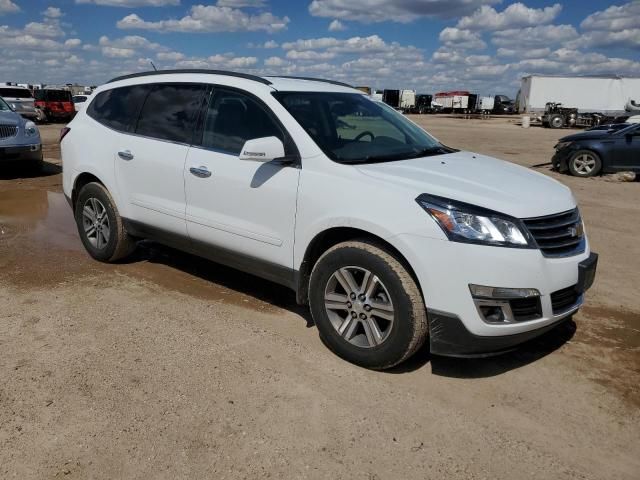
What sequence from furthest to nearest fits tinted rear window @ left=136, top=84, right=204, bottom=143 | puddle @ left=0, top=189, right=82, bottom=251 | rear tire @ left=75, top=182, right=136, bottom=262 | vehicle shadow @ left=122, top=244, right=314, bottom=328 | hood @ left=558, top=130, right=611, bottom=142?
hood @ left=558, top=130, right=611, bottom=142 → puddle @ left=0, top=189, right=82, bottom=251 → rear tire @ left=75, top=182, right=136, bottom=262 → vehicle shadow @ left=122, top=244, right=314, bottom=328 → tinted rear window @ left=136, top=84, right=204, bottom=143

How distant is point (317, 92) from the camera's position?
14.3 feet

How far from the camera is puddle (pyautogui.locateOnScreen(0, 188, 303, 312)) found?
490 cm

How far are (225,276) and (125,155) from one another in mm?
1437

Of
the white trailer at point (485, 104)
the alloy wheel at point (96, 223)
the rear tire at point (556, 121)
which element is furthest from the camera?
the white trailer at point (485, 104)

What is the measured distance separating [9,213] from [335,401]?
673cm

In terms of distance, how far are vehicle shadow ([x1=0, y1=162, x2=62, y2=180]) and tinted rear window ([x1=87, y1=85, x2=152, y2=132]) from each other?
6.80 meters

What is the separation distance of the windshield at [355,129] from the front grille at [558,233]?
1110 mm

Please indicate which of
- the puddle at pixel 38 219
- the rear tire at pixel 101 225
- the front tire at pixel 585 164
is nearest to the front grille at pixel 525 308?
the rear tire at pixel 101 225

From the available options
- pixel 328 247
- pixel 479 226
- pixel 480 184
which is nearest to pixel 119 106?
pixel 328 247

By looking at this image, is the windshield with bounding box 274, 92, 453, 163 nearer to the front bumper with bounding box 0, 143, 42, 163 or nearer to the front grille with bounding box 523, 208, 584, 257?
the front grille with bounding box 523, 208, 584, 257

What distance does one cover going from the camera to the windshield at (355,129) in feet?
12.7

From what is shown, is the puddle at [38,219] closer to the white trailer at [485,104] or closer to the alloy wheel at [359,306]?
the alloy wheel at [359,306]

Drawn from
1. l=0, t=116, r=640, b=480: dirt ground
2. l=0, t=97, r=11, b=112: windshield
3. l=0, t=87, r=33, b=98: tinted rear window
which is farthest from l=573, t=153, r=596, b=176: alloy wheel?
l=0, t=87, r=33, b=98: tinted rear window

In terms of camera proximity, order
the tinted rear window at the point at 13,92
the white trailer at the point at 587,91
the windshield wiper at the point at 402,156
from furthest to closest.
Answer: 1. the white trailer at the point at 587,91
2. the tinted rear window at the point at 13,92
3. the windshield wiper at the point at 402,156
